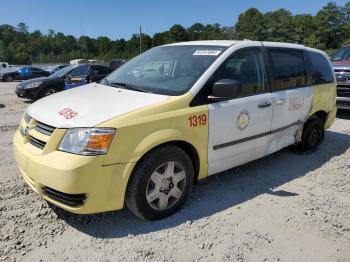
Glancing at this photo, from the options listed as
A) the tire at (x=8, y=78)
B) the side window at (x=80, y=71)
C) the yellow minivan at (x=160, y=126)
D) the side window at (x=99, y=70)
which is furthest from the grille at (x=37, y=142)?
the tire at (x=8, y=78)

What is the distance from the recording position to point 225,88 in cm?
356

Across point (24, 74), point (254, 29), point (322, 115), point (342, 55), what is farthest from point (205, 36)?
point (322, 115)

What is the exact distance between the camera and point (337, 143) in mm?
6430

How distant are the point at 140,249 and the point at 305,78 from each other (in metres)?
3.60

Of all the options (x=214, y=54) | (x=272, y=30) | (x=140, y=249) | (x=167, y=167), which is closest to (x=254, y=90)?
(x=214, y=54)

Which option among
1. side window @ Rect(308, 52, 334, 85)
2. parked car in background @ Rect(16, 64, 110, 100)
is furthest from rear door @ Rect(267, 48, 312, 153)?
parked car in background @ Rect(16, 64, 110, 100)

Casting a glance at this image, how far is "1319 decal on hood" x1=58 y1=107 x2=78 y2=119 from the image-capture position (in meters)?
3.18

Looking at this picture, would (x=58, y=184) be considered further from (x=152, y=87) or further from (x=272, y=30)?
(x=272, y=30)

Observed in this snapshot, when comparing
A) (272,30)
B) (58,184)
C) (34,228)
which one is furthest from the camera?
(272,30)

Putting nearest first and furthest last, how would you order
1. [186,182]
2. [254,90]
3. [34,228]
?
[34,228] < [186,182] < [254,90]

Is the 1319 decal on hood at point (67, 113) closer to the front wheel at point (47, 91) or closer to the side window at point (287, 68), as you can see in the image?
the side window at point (287, 68)

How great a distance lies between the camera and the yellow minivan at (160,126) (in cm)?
301

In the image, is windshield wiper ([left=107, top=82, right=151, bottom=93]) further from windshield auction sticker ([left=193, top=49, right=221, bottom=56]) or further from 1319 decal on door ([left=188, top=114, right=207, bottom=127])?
windshield auction sticker ([left=193, top=49, right=221, bottom=56])

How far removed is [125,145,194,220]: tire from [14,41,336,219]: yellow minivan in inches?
0.4
